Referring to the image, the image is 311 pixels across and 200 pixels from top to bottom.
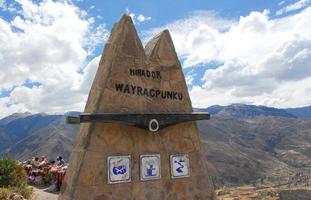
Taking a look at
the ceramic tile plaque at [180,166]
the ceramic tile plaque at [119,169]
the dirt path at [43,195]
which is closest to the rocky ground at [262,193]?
the dirt path at [43,195]

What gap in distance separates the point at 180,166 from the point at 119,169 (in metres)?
1.92

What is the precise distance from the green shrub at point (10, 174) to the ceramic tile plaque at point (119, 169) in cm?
761

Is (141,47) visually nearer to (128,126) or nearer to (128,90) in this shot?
(128,90)

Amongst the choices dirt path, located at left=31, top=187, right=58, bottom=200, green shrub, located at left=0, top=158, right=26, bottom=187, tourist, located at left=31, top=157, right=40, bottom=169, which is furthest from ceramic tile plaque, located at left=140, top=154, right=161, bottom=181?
tourist, located at left=31, top=157, right=40, bottom=169

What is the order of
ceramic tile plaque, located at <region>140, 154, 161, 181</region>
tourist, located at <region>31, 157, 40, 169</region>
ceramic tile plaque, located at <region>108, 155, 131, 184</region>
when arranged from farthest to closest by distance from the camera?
tourist, located at <region>31, 157, 40, 169</region>
ceramic tile plaque, located at <region>140, 154, 161, 181</region>
ceramic tile plaque, located at <region>108, 155, 131, 184</region>

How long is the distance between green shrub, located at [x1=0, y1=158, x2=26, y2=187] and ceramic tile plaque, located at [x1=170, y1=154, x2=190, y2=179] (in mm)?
7780

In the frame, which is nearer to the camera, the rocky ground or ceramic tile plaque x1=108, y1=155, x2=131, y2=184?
ceramic tile plaque x1=108, y1=155, x2=131, y2=184

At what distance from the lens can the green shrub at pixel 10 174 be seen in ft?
50.7

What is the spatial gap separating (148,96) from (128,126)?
42.0 inches

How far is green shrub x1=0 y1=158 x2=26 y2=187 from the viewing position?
1545 centimetres

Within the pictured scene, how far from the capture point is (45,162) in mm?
20906

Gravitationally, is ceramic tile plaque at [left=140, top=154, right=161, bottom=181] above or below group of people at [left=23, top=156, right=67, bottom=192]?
above

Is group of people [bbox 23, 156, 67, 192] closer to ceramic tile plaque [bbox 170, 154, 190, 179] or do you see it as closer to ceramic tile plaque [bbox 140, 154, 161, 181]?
ceramic tile plaque [bbox 170, 154, 190, 179]

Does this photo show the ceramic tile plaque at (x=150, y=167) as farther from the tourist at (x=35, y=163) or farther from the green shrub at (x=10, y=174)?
the tourist at (x=35, y=163)
